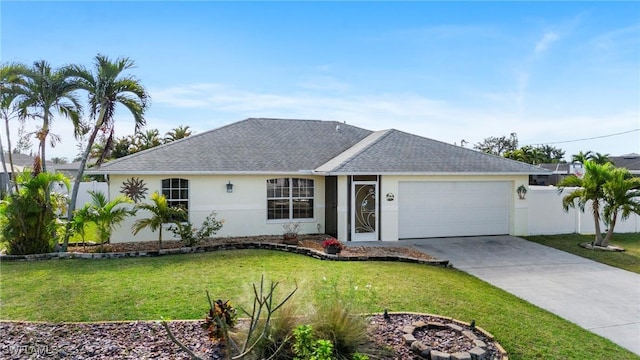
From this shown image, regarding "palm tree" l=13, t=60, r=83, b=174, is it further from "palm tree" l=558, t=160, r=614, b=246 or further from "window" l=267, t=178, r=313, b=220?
"palm tree" l=558, t=160, r=614, b=246

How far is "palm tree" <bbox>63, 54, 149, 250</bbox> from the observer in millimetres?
12156

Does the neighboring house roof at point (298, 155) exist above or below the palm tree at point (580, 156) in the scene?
below

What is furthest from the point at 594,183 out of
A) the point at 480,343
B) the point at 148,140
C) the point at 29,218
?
the point at 148,140

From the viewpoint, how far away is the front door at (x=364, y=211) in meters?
14.8

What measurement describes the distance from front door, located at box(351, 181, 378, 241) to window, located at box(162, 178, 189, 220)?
619 cm

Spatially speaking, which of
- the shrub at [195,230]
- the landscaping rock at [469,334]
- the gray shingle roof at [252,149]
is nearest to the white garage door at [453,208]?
the gray shingle roof at [252,149]

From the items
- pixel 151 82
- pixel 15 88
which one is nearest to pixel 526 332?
pixel 151 82

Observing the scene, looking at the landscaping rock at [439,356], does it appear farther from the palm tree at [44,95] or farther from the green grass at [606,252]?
the palm tree at [44,95]

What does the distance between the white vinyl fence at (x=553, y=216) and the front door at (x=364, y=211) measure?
6.74m

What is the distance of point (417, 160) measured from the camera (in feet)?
51.4

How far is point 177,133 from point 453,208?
3297cm

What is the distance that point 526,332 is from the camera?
21.0 feet

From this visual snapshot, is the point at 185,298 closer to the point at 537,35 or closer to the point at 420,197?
the point at 420,197

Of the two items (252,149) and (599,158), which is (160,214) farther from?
(599,158)
